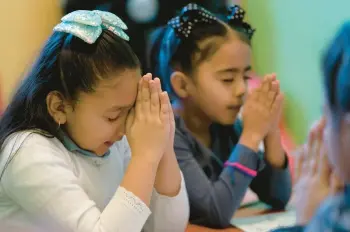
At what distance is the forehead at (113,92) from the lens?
2.91 ft

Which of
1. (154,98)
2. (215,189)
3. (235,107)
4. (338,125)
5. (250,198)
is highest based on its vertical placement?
(338,125)

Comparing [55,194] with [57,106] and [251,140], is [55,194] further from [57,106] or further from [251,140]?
[251,140]

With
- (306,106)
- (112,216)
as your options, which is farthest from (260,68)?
(112,216)

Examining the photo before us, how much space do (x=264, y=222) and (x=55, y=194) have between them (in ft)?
1.52

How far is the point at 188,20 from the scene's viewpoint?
125 cm

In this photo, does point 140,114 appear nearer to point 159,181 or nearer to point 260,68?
point 159,181

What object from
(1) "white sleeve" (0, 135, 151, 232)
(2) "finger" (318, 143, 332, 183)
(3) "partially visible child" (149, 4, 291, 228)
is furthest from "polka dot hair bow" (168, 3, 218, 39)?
(2) "finger" (318, 143, 332, 183)

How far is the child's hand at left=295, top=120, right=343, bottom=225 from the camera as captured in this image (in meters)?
0.69

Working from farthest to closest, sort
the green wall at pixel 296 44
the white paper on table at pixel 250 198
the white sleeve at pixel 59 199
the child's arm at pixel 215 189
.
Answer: the green wall at pixel 296 44 → the white paper on table at pixel 250 198 → the child's arm at pixel 215 189 → the white sleeve at pixel 59 199

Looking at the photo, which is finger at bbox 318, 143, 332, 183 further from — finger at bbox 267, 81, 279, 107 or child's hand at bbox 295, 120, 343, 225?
finger at bbox 267, 81, 279, 107

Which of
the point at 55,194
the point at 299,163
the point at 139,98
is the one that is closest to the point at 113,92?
the point at 139,98

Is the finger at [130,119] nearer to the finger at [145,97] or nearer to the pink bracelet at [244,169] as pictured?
the finger at [145,97]

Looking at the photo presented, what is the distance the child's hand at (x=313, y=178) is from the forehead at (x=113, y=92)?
28 cm

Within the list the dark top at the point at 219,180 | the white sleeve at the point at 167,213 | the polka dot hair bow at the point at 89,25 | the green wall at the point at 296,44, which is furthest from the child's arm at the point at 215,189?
the green wall at the point at 296,44
